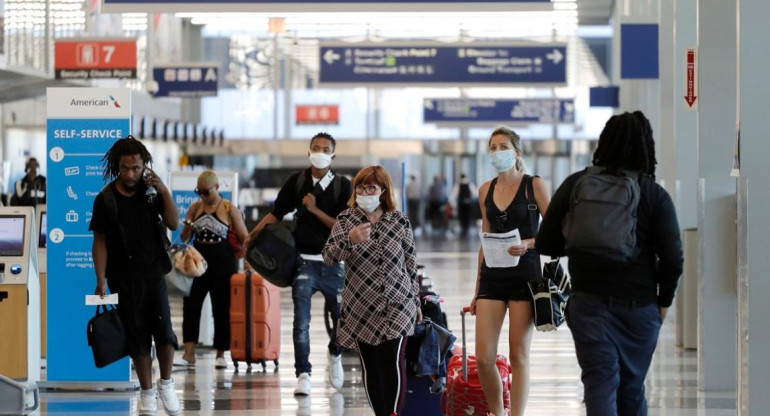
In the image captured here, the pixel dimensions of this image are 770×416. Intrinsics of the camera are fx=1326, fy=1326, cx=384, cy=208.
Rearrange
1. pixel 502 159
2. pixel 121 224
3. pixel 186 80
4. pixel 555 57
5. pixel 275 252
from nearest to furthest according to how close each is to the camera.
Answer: pixel 502 159
pixel 121 224
pixel 275 252
pixel 555 57
pixel 186 80

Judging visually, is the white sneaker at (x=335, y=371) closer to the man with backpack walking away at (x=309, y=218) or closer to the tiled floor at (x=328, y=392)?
the tiled floor at (x=328, y=392)

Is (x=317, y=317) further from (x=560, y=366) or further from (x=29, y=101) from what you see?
(x=29, y=101)

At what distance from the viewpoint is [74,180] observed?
30.9 feet

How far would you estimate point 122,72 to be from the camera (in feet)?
69.8

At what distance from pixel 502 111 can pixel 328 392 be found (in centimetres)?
2659

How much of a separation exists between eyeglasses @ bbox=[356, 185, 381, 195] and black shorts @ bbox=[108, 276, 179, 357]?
1519 millimetres

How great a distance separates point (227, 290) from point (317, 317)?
15.0 feet

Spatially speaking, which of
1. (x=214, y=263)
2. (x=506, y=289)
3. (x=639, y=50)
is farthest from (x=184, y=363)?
(x=639, y=50)

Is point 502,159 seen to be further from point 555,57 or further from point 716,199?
point 555,57

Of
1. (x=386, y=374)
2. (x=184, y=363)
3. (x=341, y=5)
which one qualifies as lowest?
(x=184, y=363)

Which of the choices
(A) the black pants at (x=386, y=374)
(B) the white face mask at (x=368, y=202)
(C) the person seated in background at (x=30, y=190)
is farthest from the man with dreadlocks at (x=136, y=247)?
(C) the person seated in background at (x=30, y=190)

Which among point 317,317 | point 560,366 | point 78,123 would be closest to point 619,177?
point 78,123

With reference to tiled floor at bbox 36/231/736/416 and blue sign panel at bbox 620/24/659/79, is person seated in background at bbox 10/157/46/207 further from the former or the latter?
blue sign panel at bbox 620/24/659/79

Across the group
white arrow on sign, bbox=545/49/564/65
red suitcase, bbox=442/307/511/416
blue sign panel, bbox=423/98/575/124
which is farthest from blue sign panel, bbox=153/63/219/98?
red suitcase, bbox=442/307/511/416
